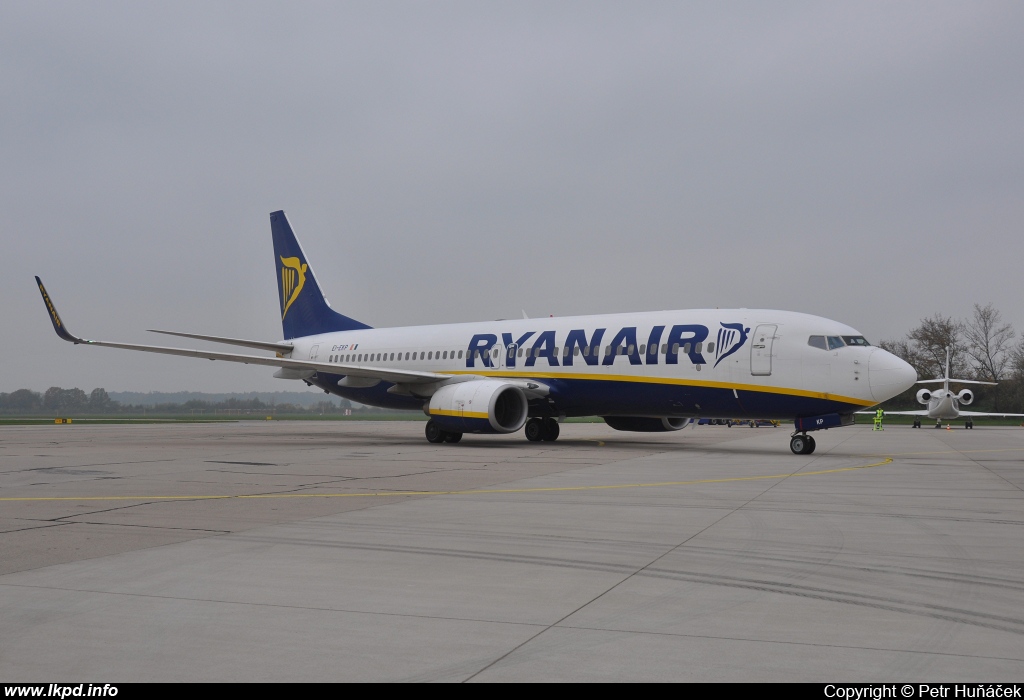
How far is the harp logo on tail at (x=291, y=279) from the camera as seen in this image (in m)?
32.9

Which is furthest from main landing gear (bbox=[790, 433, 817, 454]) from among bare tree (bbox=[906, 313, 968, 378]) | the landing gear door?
bare tree (bbox=[906, 313, 968, 378])

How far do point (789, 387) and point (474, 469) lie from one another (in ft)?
26.7

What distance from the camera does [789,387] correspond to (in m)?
19.3

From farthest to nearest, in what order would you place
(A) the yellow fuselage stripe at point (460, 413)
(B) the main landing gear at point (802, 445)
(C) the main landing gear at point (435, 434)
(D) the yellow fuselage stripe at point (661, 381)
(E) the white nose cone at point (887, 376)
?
(C) the main landing gear at point (435, 434) → (A) the yellow fuselage stripe at point (460, 413) → (B) the main landing gear at point (802, 445) → (D) the yellow fuselage stripe at point (661, 381) → (E) the white nose cone at point (887, 376)

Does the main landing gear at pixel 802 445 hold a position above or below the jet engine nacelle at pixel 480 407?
below

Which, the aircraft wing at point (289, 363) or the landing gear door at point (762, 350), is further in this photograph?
the aircraft wing at point (289, 363)

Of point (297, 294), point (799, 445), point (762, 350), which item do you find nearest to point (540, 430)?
point (762, 350)

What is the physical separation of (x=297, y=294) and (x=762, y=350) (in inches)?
770

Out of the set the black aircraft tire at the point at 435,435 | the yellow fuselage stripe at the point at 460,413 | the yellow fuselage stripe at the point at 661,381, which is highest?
the yellow fuselage stripe at the point at 661,381

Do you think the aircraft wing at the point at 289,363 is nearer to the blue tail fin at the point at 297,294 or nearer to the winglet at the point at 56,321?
the winglet at the point at 56,321

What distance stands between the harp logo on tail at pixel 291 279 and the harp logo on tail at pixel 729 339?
59.5 feet

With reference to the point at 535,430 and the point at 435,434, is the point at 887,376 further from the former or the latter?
the point at 435,434

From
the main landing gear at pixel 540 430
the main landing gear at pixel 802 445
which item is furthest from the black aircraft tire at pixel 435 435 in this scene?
the main landing gear at pixel 802 445

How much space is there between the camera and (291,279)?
33156 millimetres
